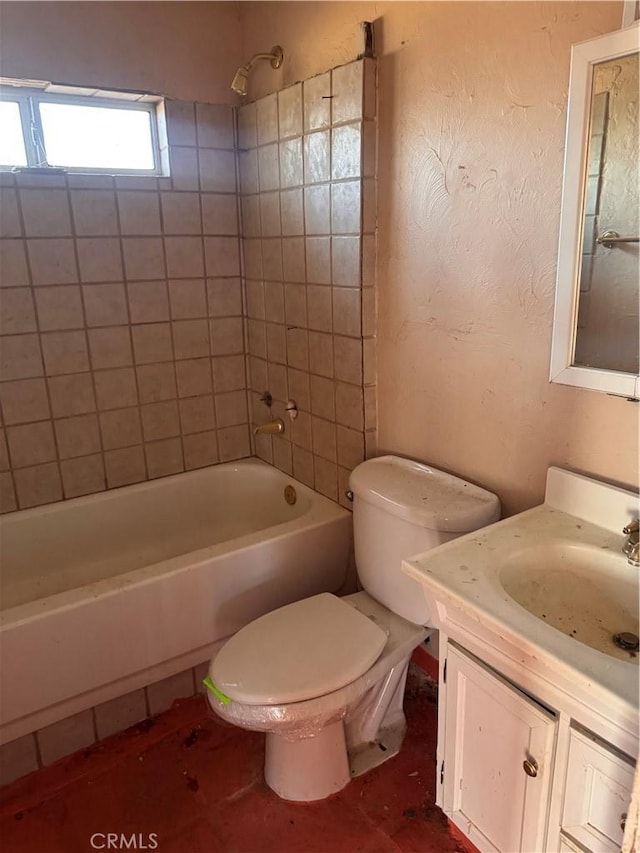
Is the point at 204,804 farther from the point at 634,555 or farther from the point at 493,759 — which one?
the point at 634,555

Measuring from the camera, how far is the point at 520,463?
1486mm

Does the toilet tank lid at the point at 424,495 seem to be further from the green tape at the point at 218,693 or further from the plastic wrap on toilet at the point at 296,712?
the green tape at the point at 218,693

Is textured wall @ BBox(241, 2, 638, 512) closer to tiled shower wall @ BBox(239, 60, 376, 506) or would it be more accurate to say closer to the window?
tiled shower wall @ BBox(239, 60, 376, 506)

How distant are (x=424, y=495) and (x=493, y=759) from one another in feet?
2.06

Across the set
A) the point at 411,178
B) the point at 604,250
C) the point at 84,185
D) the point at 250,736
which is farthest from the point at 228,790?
the point at 84,185

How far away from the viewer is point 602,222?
119cm

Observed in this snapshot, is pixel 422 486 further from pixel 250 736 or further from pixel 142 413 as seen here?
pixel 142 413

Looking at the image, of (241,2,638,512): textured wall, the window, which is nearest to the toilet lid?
(241,2,638,512): textured wall

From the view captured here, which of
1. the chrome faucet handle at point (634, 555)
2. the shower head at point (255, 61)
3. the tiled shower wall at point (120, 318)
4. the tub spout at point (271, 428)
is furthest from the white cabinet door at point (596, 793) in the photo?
the shower head at point (255, 61)

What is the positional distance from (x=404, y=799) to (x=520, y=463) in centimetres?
93

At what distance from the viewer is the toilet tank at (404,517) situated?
58.8 inches

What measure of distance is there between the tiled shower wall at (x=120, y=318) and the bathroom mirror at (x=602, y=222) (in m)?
1.43

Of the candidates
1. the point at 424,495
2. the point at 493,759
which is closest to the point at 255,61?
the point at 424,495

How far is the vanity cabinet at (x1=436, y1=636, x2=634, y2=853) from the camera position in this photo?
95 cm
